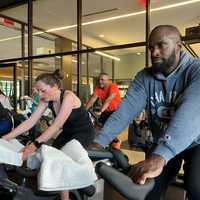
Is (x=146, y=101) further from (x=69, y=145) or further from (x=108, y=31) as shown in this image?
(x=108, y=31)

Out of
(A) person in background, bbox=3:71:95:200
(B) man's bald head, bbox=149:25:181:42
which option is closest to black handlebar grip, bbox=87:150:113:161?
(B) man's bald head, bbox=149:25:181:42

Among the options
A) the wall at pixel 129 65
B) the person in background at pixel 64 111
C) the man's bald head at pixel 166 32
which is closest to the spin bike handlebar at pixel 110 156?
the man's bald head at pixel 166 32

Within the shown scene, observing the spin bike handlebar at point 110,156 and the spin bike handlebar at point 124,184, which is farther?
the spin bike handlebar at point 110,156

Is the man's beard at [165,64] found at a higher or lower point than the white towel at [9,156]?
higher

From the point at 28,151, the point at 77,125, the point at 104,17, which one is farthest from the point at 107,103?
the point at 28,151

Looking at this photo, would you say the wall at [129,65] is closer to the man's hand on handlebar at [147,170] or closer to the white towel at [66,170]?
the white towel at [66,170]

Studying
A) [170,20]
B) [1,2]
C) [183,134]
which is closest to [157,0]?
[170,20]

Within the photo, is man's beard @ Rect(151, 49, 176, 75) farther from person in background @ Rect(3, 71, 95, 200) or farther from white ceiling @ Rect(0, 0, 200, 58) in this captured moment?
white ceiling @ Rect(0, 0, 200, 58)

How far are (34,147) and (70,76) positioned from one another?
13.0ft

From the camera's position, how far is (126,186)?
896 mm

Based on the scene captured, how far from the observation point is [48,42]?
6.34m

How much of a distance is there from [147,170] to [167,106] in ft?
1.96

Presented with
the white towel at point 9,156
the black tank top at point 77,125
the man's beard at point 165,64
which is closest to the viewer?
the man's beard at point 165,64

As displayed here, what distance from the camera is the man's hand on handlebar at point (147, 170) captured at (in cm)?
89
